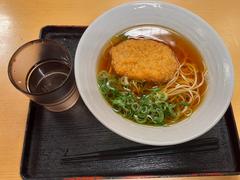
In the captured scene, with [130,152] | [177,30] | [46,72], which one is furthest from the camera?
[177,30]

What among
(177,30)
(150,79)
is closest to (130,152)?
(150,79)

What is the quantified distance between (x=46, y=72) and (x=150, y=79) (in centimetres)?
59

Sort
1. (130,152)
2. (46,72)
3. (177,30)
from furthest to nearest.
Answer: (177,30) < (46,72) < (130,152)

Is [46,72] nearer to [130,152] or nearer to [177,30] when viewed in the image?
[130,152]

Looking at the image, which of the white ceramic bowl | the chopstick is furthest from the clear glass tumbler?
the chopstick

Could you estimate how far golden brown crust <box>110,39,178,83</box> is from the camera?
1.53 m

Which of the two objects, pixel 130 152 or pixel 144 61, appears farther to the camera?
pixel 144 61

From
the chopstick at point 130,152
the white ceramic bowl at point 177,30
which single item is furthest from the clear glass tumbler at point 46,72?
the chopstick at point 130,152

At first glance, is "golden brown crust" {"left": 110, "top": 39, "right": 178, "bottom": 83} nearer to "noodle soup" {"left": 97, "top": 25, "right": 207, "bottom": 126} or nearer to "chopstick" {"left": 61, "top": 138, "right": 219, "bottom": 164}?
"noodle soup" {"left": 97, "top": 25, "right": 207, "bottom": 126}

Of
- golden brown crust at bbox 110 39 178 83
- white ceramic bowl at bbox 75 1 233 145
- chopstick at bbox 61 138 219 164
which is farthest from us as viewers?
golden brown crust at bbox 110 39 178 83

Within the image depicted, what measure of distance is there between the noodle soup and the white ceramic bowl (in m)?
0.06

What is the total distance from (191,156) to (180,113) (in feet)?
0.74

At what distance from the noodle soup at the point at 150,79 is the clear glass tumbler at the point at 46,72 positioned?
0.61ft

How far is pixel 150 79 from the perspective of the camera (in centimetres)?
155
